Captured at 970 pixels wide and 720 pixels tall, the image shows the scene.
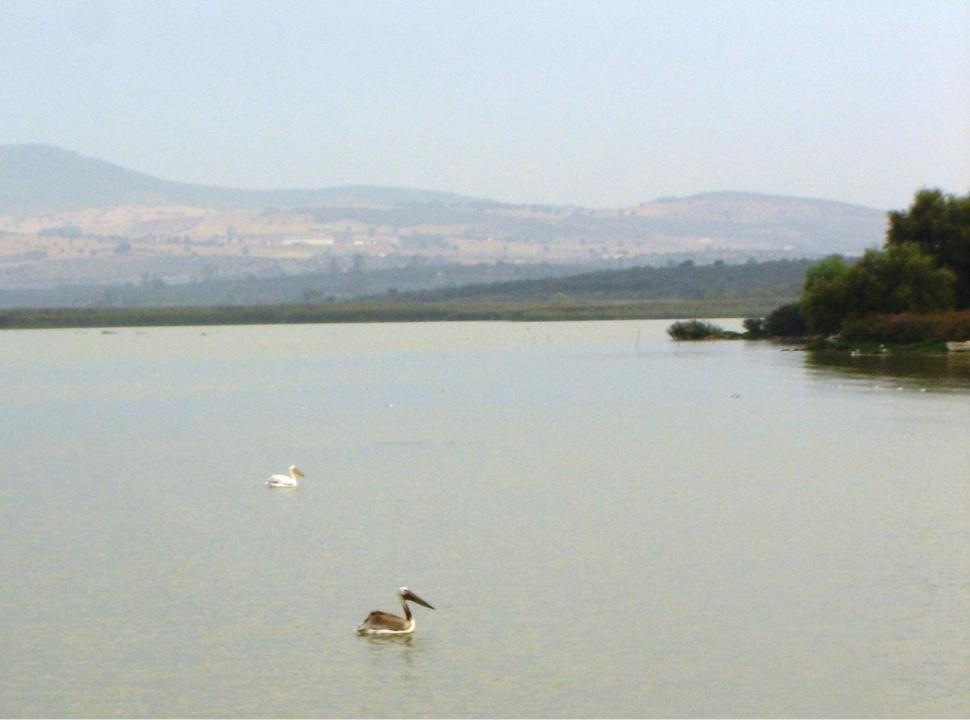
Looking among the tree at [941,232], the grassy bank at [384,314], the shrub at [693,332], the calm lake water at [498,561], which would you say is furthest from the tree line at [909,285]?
the grassy bank at [384,314]

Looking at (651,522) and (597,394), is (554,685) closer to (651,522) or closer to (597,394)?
(651,522)

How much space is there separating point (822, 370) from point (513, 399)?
13758mm

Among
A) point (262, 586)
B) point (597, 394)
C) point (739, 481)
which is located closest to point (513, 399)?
point (597, 394)

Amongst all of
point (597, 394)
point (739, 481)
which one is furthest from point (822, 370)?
point (739, 481)

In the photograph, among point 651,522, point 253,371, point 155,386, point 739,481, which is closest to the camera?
point 651,522

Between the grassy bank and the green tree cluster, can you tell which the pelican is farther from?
the grassy bank

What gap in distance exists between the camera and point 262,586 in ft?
50.4

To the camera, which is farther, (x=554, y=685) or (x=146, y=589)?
(x=146, y=589)

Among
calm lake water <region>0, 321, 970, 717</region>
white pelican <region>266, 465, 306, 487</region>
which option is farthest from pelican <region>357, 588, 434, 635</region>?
white pelican <region>266, 465, 306, 487</region>

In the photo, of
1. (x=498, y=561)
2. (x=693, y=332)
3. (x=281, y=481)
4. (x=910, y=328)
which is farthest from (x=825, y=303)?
(x=498, y=561)

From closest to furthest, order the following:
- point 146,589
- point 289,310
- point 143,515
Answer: point 146,589
point 143,515
point 289,310

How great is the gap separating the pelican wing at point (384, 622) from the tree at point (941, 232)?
52.9 m

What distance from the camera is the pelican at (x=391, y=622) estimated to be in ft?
43.0

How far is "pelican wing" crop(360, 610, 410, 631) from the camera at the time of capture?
1312 centimetres
